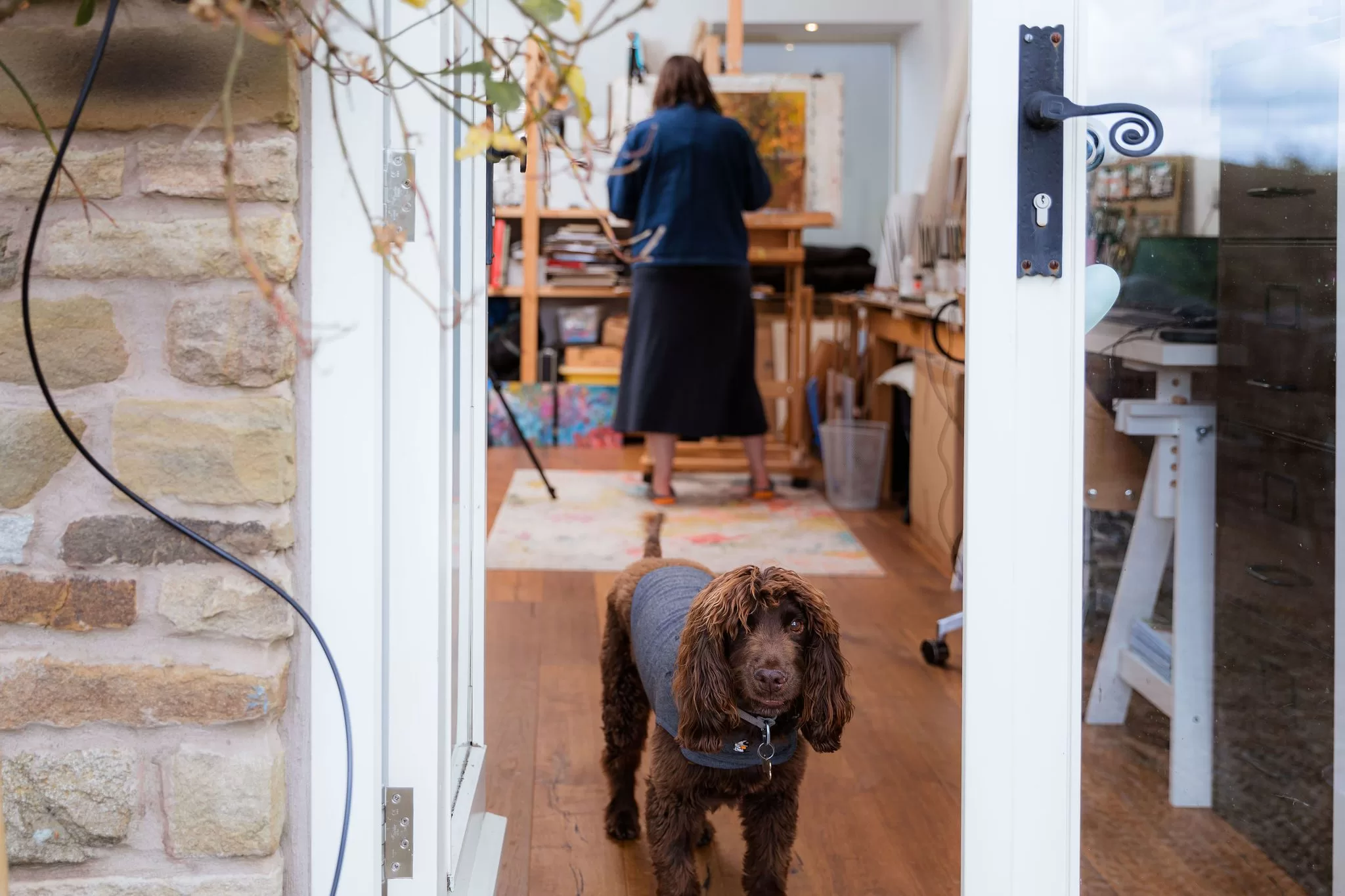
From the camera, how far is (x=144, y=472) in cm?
131

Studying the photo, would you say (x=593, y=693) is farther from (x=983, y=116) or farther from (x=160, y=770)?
(x=983, y=116)

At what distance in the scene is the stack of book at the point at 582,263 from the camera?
6.16 meters

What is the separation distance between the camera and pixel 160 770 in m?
1.33

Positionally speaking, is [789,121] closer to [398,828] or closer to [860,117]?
[860,117]

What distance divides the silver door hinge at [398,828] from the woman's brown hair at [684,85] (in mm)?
3394

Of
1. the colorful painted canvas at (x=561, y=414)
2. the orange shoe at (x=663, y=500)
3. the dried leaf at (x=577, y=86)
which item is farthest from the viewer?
the colorful painted canvas at (x=561, y=414)

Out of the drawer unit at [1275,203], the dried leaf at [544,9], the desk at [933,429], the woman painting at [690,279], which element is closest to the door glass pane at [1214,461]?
the drawer unit at [1275,203]

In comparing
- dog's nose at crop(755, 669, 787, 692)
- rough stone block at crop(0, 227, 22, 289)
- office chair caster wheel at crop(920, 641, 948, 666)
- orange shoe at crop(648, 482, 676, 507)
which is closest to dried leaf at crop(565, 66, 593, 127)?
rough stone block at crop(0, 227, 22, 289)

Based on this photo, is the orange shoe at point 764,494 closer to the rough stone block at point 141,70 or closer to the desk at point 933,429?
the desk at point 933,429

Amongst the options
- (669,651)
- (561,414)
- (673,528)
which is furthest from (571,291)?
(669,651)

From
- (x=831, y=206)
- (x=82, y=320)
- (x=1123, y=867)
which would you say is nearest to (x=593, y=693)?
(x=1123, y=867)

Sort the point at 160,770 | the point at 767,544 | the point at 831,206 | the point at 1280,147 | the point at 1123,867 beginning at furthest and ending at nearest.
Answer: the point at 831,206, the point at 767,544, the point at 1280,147, the point at 1123,867, the point at 160,770

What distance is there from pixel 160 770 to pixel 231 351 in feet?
1.44

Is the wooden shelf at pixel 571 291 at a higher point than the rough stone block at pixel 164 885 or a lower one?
higher
